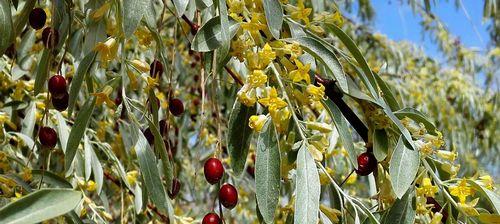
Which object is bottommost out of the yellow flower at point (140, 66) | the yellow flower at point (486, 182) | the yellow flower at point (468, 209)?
the yellow flower at point (468, 209)

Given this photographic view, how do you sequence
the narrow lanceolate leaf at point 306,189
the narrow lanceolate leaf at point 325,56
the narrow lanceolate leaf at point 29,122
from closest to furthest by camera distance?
1. the narrow lanceolate leaf at point 306,189
2. the narrow lanceolate leaf at point 325,56
3. the narrow lanceolate leaf at point 29,122

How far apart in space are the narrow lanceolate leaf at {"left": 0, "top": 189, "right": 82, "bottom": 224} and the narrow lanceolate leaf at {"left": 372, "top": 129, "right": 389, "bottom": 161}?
38 cm

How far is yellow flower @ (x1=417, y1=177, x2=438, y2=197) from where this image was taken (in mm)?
766

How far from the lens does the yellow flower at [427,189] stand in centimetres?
77

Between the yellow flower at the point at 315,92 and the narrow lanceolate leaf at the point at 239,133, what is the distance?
0.09 metres

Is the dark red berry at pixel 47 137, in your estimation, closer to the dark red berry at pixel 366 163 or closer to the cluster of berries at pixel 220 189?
the cluster of berries at pixel 220 189

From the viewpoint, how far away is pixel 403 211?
760 mm

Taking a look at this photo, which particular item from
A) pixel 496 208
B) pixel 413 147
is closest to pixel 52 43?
pixel 413 147

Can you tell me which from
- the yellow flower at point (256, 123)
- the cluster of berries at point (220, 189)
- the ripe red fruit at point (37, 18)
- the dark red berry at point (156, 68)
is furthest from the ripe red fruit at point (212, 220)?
the ripe red fruit at point (37, 18)

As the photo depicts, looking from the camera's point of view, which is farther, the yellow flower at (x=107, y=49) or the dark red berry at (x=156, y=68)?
the dark red berry at (x=156, y=68)

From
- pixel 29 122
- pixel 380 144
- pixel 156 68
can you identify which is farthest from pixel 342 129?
pixel 29 122

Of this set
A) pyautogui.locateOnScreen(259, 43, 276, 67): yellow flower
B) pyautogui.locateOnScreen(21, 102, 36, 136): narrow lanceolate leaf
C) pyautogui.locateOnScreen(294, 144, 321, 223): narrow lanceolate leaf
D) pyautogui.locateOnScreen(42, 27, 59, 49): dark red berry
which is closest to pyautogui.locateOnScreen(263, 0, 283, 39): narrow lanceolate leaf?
pyautogui.locateOnScreen(259, 43, 276, 67): yellow flower

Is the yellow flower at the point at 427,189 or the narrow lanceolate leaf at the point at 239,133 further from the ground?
the narrow lanceolate leaf at the point at 239,133

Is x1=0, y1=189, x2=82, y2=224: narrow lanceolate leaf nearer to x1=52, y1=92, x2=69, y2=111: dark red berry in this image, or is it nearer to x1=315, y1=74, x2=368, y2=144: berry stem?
x1=52, y1=92, x2=69, y2=111: dark red berry
